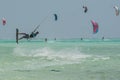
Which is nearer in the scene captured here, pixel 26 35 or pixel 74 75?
pixel 74 75

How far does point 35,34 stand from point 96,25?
619 centimetres

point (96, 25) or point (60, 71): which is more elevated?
point (96, 25)

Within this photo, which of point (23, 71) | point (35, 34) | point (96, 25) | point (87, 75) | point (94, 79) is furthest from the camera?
point (35, 34)

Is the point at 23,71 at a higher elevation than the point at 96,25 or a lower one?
lower

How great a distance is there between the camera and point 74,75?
75.2 feet

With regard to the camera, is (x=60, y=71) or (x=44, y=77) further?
(x=60, y=71)

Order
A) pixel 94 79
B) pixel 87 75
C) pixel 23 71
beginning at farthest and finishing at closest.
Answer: pixel 23 71 → pixel 87 75 → pixel 94 79

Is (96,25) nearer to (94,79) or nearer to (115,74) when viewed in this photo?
(115,74)

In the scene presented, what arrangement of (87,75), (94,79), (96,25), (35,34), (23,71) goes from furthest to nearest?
(35,34) < (96,25) < (23,71) < (87,75) < (94,79)

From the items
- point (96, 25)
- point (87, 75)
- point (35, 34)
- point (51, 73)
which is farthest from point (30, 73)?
point (35, 34)

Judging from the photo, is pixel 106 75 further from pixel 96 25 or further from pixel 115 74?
pixel 96 25

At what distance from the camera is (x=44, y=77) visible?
72.5 ft

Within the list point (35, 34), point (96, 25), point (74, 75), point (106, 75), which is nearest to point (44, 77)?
point (74, 75)

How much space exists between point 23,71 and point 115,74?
5.05 meters
